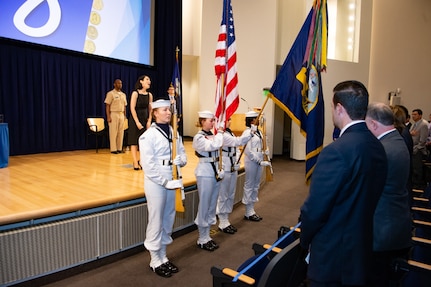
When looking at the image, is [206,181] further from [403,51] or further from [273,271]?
[403,51]

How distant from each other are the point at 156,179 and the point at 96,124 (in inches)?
229

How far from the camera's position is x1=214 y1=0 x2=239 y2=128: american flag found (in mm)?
4141

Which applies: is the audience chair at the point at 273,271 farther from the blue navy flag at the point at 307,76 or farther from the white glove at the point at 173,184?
the blue navy flag at the point at 307,76

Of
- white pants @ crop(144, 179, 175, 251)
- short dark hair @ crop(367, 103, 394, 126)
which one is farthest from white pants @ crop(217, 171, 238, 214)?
short dark hair @ crop(367, 103, 394, 126)

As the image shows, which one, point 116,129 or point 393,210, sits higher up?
point 393,210

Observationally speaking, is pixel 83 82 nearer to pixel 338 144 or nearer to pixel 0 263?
pixel 0 263

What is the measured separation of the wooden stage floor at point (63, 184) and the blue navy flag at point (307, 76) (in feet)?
5.89

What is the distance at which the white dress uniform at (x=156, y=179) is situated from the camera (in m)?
3.13

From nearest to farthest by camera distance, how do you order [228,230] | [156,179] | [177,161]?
1. [156,179]
2. [177,161]
3. [228,230]

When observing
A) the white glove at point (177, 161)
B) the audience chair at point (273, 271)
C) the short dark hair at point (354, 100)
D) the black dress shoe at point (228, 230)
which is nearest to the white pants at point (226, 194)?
the black dress shoe at point (228, 230)

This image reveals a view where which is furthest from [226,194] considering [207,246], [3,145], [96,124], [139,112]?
[96,124]

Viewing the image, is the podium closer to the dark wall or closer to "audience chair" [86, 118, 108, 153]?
the dark wall

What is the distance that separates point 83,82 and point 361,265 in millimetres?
8174

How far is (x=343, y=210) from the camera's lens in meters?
1.46
